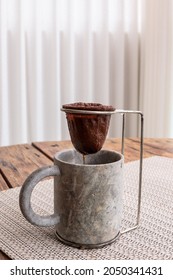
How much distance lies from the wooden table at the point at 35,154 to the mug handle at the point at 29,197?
261mm

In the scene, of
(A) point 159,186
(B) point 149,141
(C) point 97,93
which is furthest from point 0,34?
(A) point 159,186

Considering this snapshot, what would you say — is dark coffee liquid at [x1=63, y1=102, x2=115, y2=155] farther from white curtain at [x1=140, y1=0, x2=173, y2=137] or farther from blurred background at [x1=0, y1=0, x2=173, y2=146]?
white curtain at [x1=140, y1=0, x2=173, y2=137]

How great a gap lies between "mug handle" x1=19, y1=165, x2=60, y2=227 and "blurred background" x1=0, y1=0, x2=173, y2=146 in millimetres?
1605

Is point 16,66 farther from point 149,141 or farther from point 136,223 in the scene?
point 136,223

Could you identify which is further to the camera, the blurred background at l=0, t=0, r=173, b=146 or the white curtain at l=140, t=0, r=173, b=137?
the white curtain at l=140, t=0, r=173, b=137

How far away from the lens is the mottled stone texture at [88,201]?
445 millimetres

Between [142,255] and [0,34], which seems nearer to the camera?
[142,255]

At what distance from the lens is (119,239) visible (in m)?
0.48

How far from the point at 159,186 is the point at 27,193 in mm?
362

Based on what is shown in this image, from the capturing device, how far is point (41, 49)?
6.75 feet

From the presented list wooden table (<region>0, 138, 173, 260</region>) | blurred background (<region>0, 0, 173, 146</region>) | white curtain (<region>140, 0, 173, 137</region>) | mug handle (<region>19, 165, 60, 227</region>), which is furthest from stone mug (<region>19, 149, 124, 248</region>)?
white curtain (<region>140, 0, 173, 137</region>)

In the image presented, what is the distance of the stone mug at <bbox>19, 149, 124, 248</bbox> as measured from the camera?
0.44 metres

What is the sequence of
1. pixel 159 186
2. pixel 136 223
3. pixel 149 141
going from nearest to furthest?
pixel 136 223, pixel 159 186, pixel 149 141
